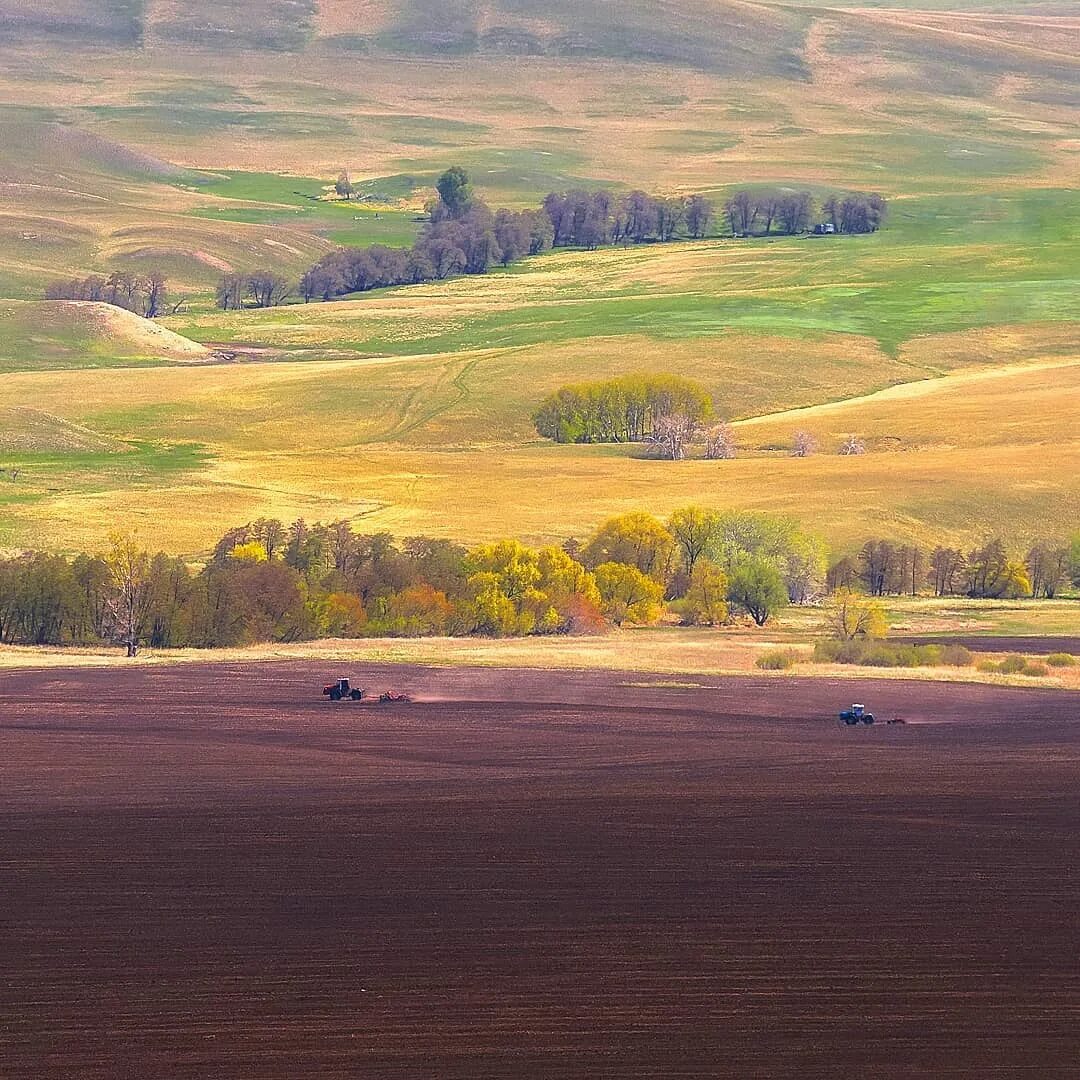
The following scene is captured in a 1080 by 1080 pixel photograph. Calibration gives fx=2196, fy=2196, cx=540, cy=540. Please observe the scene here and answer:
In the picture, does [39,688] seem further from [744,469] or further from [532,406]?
[532,406]

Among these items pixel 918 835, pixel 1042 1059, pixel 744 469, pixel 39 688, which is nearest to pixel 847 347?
pixel 744 469

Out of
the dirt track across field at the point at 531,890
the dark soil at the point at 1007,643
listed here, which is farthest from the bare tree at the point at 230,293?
the dirt track across field at the point at 531,890

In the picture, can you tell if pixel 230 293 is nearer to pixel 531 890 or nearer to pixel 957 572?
pixel 957 572

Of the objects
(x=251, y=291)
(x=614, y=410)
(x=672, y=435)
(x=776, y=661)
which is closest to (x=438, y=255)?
(x=251, y=291)

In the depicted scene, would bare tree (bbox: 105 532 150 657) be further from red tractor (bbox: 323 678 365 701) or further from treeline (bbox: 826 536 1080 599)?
treeline (bbox: 826 536 1080 599)

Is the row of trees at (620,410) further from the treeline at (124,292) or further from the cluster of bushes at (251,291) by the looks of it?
the cluster of bushes at (251,291)

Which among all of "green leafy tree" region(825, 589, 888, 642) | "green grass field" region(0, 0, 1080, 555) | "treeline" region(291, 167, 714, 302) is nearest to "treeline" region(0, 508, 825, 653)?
"green leafy tree" region(825, 589, 888, 642)
